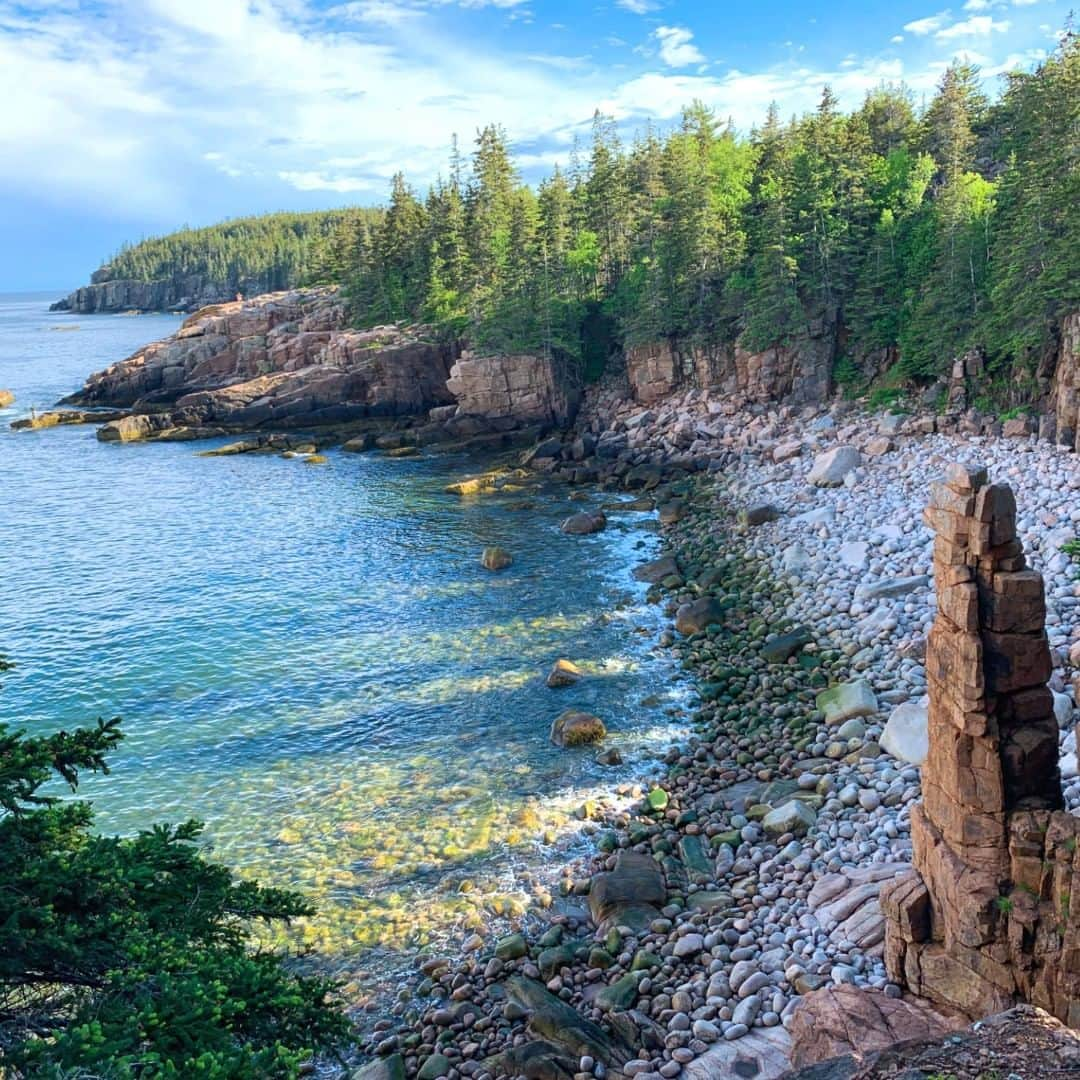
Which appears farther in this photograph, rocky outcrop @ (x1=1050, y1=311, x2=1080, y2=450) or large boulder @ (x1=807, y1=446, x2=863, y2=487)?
large boulder @ (x1=807, y1=446, x2=863, y2=487)

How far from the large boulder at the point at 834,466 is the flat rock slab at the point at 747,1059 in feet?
89.7

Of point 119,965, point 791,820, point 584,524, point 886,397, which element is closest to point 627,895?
point 791,820

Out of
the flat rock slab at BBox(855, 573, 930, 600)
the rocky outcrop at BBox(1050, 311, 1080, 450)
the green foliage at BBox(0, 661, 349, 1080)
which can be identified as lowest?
the flat rock slab at BBox(855, 573, 930, 600)

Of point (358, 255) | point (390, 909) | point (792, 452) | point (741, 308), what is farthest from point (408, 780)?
point (358, 255)

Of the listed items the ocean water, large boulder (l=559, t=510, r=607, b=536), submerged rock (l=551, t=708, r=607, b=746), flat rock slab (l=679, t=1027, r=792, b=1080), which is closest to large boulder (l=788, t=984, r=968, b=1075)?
flat rock slab (l=679, t=1027, r=792, b=1080)

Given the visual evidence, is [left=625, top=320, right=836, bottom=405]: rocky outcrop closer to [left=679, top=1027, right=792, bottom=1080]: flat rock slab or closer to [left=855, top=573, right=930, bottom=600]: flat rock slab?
[left=855, top=573, right=930, bottom=600]: flat rock slab

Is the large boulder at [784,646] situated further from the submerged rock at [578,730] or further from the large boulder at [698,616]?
the submerged rock at [578,730]

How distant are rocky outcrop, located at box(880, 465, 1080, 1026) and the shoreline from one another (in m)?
1.45

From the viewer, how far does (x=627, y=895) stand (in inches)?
647

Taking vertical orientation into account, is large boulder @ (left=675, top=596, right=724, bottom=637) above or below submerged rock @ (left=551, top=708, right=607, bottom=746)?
above

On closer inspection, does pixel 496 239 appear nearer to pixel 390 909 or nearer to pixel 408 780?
pixel 408 780

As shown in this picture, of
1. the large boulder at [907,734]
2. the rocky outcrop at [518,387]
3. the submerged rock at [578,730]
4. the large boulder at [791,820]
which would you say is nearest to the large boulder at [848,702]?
the large boulder at [907,734]

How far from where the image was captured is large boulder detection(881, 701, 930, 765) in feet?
59.5

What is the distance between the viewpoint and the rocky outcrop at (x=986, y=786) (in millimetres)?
11164
